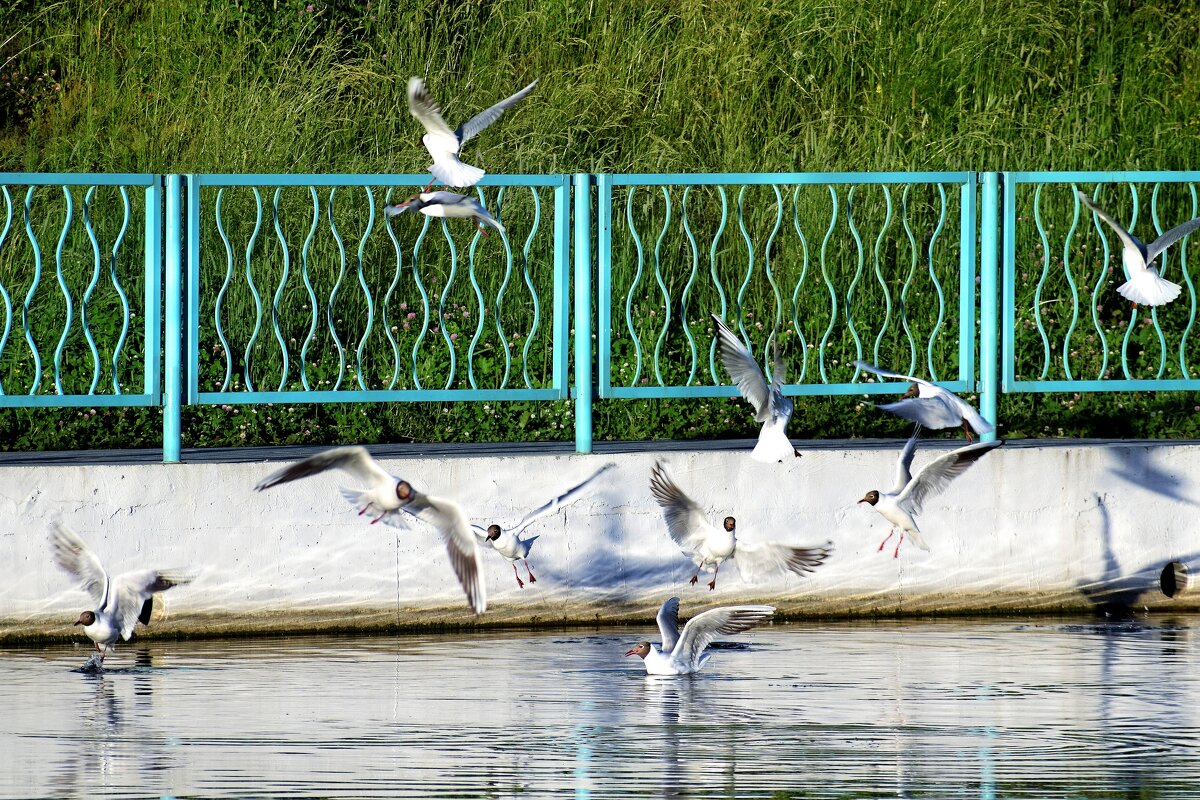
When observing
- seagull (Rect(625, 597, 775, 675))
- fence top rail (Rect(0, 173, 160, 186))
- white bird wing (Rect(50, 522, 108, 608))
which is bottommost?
seagull (Rect(625, 597, 775, 675))

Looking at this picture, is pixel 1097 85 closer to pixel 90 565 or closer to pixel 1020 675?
pixel 1020 675

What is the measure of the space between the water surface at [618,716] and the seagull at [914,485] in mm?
589

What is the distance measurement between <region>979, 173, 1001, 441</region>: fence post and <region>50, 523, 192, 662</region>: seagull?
174 inches

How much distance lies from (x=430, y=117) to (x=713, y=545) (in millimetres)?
2462

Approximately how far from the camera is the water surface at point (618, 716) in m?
7.21

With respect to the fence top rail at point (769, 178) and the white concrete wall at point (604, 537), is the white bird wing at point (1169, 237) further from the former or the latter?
the fence top rail at point (769, 178)

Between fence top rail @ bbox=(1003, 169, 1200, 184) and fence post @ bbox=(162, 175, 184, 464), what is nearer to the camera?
fence post @ bbox=(162, 175, 184, 464)

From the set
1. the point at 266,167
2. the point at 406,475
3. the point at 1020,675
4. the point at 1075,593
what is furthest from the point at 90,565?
the point at 266,167

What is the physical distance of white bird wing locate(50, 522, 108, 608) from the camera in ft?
31.9

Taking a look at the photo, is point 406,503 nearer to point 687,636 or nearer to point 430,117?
point 687,636

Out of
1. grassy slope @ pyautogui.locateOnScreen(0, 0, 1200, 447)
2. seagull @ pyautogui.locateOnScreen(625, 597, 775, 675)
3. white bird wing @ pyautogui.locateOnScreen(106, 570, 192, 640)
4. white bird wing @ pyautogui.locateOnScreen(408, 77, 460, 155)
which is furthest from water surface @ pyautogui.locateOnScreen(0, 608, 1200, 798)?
grassy slope @ pyautogui.locateOnScreen(0, 0, 1200, 447)

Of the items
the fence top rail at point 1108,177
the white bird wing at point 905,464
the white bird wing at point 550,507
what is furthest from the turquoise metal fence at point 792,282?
the white bird wing at point 550,507

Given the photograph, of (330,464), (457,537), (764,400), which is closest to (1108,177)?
(764,400)

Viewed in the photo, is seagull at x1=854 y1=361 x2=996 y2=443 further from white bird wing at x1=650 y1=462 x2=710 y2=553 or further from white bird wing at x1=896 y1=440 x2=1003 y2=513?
white bird wing at x1=650 y1=462 x2=710 y2=553
